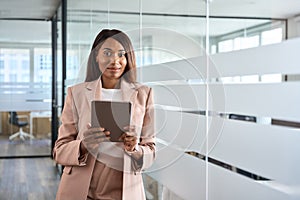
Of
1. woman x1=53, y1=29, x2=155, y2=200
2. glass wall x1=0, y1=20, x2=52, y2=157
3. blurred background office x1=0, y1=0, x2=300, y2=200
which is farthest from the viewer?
glass wall x1=0, y1=20, x2=52, y2=157

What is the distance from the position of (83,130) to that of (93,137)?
→ 6 centimetres

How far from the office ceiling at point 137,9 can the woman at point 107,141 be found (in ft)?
1.26

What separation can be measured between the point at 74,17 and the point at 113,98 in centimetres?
353

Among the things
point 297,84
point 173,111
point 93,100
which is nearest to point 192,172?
point 173,111

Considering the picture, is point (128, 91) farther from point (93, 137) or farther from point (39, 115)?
point (39, 115)

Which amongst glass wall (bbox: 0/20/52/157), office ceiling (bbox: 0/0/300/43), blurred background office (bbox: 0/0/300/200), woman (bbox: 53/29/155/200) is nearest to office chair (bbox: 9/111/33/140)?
glass wall (bbox: 0/20/52/157)

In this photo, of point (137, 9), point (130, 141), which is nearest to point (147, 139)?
point (130, 141)

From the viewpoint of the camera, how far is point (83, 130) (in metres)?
1.63

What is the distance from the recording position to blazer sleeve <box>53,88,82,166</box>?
1637 mm

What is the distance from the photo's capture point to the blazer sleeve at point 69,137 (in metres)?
1.64

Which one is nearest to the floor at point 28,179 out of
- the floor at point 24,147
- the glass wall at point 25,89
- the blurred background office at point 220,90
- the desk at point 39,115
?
the floor at point 24,147

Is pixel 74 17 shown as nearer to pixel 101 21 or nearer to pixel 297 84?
pixel 101 21

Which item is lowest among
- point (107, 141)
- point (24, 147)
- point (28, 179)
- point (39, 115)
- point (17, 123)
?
point (28, 179)

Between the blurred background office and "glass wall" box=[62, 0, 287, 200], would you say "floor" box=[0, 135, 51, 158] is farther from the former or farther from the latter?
"glass wall" box=[62, 0, 287, 200]
